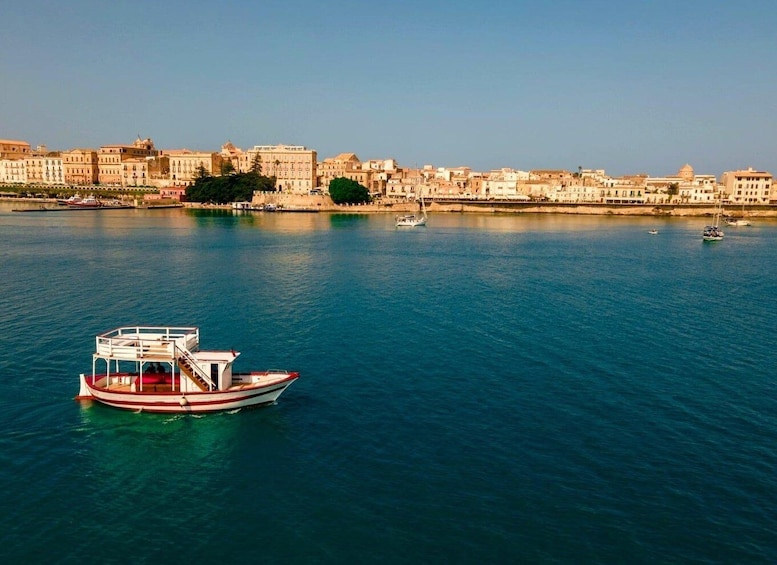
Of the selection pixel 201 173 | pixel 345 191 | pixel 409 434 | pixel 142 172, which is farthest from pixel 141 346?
pixel 142 172

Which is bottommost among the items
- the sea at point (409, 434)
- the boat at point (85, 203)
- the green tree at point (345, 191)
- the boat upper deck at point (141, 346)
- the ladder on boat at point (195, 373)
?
the sea at point (409, 434)

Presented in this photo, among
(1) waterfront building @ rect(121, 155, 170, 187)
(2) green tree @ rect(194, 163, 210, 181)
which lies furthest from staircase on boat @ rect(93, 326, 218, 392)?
(1) waterfront building @ rect(121, 155, 170, 187)

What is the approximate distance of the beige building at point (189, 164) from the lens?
164500 mm

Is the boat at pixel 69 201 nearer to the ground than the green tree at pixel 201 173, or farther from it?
nearer to the ground

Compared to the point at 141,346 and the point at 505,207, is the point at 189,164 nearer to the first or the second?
the point at 505,207

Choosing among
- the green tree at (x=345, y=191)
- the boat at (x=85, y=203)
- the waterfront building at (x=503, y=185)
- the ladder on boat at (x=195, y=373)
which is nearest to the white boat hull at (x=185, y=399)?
the ladder on boat at (x=195, y=373)

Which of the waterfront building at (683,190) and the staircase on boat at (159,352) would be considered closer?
the staircase on boat at (159,352)

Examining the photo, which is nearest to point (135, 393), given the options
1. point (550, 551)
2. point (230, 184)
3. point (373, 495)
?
point (373, 495)

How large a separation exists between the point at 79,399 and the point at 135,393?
97.5 inches

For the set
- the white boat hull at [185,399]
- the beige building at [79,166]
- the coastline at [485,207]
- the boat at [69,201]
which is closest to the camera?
the white boat hull at [185,399]

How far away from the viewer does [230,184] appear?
145375 millimetres

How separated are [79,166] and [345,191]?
79.0 m

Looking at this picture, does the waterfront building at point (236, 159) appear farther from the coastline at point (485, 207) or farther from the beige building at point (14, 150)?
the beige building at point (14, 150)

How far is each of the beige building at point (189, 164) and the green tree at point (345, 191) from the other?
123 ft
